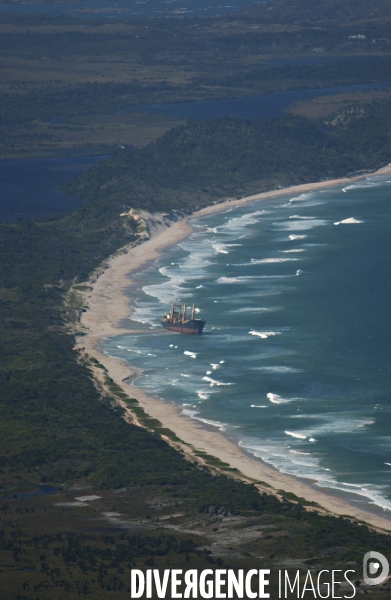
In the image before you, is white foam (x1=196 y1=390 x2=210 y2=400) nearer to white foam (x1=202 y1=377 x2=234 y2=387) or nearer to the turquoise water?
the turquoise water

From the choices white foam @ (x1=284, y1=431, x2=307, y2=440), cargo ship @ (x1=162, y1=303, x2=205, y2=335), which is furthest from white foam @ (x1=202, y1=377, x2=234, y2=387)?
white foam @ (x1=284, y1=431, x2=307, y2=440)

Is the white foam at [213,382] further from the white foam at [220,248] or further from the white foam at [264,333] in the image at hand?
the white foam at [220,248]

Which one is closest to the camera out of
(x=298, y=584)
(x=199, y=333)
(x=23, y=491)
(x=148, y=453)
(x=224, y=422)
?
(x=298, y=584)

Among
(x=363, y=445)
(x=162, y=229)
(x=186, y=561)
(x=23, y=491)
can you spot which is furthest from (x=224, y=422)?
Answer: (x=162, y=229)

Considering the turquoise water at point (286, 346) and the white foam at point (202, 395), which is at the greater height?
the turquoise water at point (286, 346)

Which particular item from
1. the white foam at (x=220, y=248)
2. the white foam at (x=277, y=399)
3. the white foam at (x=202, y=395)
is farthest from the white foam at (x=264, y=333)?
the white foam at (x=220, y=248)

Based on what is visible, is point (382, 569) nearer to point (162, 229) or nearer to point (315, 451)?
point (315, 451)

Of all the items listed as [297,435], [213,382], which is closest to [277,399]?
[213,382]
